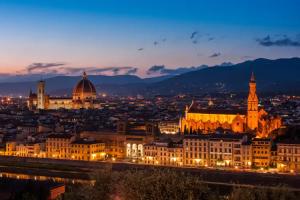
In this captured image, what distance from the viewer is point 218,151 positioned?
38.0 metres

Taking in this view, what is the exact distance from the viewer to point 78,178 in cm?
3653

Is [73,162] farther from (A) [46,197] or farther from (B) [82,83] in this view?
(B) [82,83]

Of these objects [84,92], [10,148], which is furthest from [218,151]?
[84,92]

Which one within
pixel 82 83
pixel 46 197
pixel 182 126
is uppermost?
pixel 82 83

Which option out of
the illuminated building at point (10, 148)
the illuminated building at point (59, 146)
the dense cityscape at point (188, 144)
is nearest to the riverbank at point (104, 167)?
the dense cityscape at point (188, 144)

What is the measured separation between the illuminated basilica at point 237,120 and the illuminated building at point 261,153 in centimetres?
728

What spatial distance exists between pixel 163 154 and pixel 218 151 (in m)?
3.82

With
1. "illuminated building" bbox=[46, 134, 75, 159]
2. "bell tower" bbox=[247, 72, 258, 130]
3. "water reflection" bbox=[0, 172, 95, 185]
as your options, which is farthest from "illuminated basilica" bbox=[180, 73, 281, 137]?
"water reflection" bbox=[0, 172, 95, 185]

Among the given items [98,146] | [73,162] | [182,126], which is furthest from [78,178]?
[182,126]

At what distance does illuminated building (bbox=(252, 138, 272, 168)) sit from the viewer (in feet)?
120

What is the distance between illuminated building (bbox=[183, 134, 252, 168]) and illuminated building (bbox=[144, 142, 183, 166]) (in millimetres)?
552

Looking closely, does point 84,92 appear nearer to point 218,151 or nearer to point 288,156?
point 218,151

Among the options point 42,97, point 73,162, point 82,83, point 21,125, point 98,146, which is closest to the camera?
point 73,162

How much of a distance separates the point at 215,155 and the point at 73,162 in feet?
30.9
